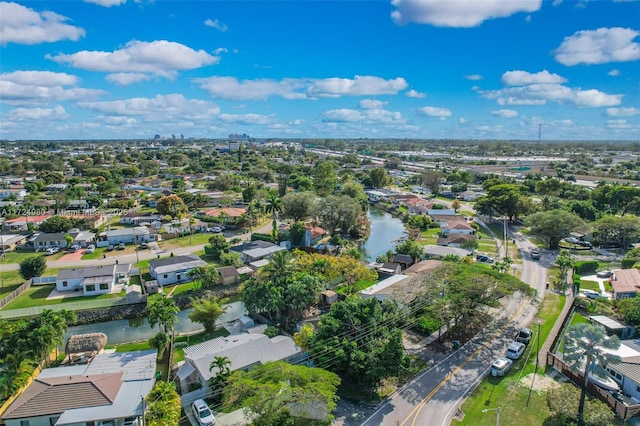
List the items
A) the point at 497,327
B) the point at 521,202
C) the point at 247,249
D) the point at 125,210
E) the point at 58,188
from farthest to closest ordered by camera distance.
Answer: the point at 58,188 → the point at 125,210 → the point at 521,202 → the point at 247,249 → the point at 497,327

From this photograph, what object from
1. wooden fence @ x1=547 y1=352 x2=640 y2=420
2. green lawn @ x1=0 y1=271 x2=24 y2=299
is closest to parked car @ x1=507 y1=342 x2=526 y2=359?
wooden fence @ x1=547 y1=352 x2=640 y2=420

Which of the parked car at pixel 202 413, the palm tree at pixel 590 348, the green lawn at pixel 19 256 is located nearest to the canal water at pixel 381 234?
the palm tree at pixel 590 348

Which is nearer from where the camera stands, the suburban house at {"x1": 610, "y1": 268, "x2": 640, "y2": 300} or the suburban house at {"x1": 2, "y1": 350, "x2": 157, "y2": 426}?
the suburban house at {"x1": 2, "y1": 350, "x2": 157, "y2": 426}

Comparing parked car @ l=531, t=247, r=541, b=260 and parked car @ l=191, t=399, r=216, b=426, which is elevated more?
parked car @ l=531, t=247, r=541, b=260

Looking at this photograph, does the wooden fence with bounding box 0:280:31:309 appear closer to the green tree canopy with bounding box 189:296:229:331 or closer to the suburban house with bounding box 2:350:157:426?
the suburban house with bounding box 2:350:157:426

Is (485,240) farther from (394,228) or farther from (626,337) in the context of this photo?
(626,337)

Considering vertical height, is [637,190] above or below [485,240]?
above

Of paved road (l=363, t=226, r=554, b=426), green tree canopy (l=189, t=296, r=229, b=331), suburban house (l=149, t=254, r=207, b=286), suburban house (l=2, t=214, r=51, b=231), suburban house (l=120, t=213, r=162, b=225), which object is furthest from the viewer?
suburban house (l=120, t=213, r=162, b=225)

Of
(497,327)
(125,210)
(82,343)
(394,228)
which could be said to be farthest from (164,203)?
(497,327)
